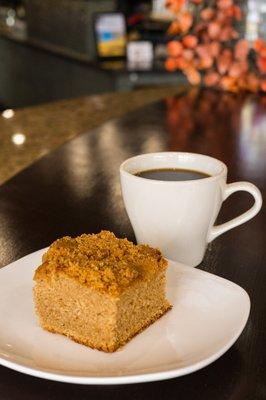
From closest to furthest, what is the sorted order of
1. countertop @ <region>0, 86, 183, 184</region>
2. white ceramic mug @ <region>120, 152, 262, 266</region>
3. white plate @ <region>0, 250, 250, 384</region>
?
white plate @ <region>0, 250, 250, 384</region>, white ceramic mug @ <region>120, 152, 262, 266</region>, countertop @ <region>0, 86, 183, 184</region>

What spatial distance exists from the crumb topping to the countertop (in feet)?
3.01

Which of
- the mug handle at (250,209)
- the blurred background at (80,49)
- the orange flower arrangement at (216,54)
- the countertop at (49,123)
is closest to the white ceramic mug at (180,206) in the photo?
the mug handle at (250,209)

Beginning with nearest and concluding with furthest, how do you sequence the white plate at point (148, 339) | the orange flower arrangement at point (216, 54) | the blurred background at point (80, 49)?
the white plate at point (148, 339) < the orange flower arrangement at point (216, 54) < the blurred background at point (80, 49)

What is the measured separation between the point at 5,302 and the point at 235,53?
6.46ft

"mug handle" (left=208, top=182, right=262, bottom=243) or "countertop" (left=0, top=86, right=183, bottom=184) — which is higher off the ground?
"mug handle" (left=208, top=182, right=262, bottom=243)

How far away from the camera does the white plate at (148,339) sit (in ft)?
2.51

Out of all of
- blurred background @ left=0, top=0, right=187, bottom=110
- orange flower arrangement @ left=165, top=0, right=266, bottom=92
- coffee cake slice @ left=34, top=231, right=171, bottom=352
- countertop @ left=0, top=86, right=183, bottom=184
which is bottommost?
blurred background @ left=0, top=0, right=187, bottom=110

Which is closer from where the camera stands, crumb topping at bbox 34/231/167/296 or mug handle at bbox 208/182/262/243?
crumb topping at bbox 34/231/167/296

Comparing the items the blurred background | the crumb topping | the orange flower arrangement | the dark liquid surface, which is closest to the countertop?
the orange flower arrangement

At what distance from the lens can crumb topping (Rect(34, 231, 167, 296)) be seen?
825mm

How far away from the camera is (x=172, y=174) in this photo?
1172mm

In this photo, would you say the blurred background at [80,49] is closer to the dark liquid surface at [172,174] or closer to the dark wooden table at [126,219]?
the dark wooden table at [126,219]

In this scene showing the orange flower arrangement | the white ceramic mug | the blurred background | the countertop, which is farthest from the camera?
the blurred background

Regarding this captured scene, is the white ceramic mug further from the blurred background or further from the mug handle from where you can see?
the blurred background
